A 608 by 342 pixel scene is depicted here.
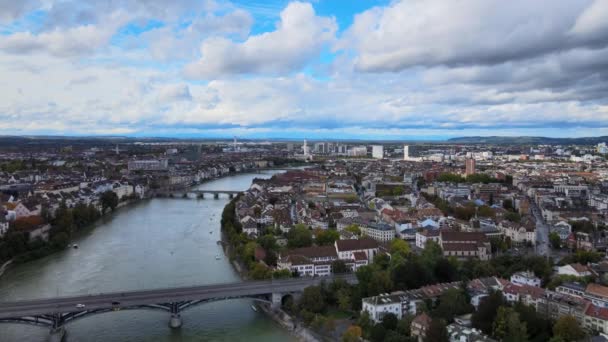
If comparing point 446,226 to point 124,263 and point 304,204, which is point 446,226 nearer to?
point 304,204

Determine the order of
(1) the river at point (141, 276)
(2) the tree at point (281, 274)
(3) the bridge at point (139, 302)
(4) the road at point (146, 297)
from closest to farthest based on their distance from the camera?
(3) the bridge at point (139, 302) → (4) the road at point (146, 297) → (1) the river at point (141, 276) → (2) the tree at point (281, 274)

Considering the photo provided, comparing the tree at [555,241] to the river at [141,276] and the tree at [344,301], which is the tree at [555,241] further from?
the river at [141,276]

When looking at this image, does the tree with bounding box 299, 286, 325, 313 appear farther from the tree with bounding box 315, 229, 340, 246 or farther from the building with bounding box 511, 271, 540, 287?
the tree with bounding box 315, 229, 340, 246

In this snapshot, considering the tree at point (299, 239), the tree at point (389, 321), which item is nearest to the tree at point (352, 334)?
the tree at point (389, 321)

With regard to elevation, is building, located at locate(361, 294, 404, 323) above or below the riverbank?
above

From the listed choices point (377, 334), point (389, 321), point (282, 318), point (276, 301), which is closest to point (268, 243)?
point (276, 301)

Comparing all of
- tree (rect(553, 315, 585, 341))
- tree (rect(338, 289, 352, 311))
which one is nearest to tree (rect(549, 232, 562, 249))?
tree (rect(553, 315, 585, 341))

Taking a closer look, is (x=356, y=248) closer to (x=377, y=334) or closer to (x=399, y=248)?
(x=399, y=248)
